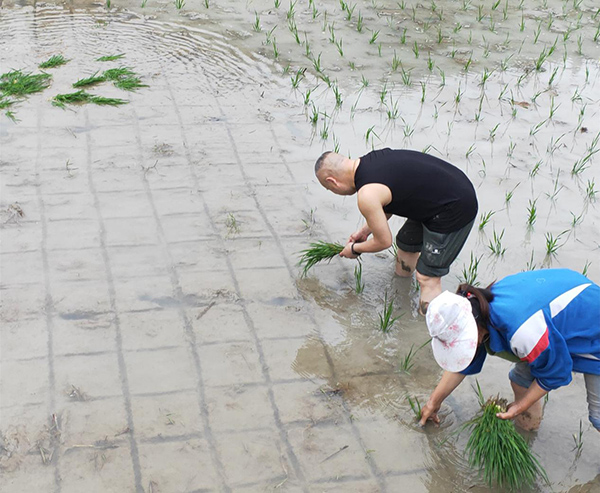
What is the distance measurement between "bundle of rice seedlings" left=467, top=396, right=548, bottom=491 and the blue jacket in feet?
0.94

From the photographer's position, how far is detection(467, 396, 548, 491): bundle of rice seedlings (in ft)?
10.4

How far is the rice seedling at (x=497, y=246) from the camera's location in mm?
4820

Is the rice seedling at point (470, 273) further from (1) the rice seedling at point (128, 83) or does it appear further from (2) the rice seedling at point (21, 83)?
(2) the rice seedling at point (21, 83)

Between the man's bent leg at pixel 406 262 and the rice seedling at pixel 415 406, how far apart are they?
104 cm

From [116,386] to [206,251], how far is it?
125 centimetres

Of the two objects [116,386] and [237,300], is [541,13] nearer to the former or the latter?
[237,300]

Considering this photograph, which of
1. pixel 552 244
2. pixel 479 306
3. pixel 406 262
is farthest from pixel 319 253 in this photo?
pixel 479 306

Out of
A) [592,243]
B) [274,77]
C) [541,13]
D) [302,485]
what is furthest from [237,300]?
[541,13]

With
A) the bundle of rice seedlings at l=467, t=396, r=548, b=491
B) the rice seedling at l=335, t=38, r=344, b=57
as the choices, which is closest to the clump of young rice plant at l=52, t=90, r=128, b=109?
the rice seedling at l=335, t=38, r=344, b=57

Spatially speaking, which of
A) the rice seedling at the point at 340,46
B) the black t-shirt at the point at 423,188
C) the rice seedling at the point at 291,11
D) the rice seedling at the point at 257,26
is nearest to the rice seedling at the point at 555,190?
the black t-shirt at the point at 423,188

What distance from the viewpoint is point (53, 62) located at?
6.78 m

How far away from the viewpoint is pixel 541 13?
8.79 m

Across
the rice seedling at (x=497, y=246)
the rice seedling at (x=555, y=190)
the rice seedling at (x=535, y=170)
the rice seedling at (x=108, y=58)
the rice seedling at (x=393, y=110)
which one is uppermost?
the rice seedling at (x=108, y=58)

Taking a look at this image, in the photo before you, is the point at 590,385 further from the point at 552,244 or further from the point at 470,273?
the point at 552,244
